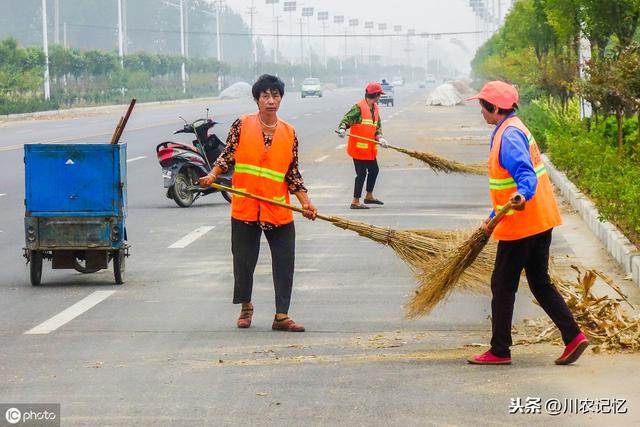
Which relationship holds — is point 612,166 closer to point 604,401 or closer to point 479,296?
point 479,296

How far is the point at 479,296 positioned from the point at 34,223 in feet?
11.9

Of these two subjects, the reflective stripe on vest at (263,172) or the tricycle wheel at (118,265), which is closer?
the reflective stripe on vest at (263,172)

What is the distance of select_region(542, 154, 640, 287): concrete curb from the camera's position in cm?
1098

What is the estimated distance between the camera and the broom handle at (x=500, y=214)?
23.8 feet

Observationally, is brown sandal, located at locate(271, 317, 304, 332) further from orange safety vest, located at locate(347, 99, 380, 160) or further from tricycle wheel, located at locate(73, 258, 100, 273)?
orange safety vest, located at locate(347, 99, 380, 160)

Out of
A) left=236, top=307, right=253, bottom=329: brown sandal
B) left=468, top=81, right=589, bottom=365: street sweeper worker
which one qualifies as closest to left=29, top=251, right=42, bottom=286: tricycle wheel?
left=236, top=307, right=253, bottom=329: brown sandal

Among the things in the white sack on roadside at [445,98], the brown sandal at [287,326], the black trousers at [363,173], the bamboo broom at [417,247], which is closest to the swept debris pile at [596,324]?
the bamboo broom at [417,247]

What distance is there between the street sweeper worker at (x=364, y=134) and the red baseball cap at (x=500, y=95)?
9.55 metres

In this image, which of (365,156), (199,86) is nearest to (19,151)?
(365,156)

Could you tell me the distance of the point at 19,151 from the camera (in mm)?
30266
